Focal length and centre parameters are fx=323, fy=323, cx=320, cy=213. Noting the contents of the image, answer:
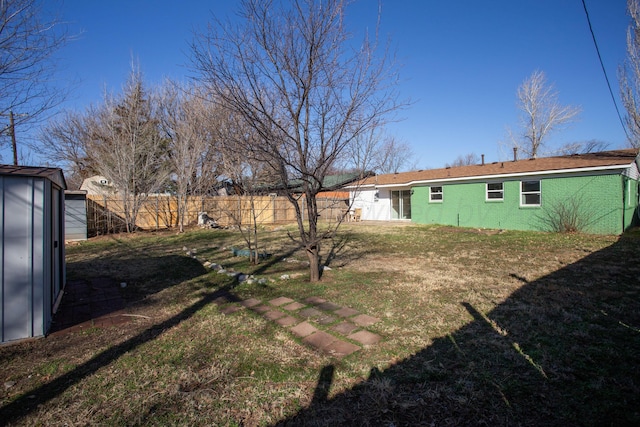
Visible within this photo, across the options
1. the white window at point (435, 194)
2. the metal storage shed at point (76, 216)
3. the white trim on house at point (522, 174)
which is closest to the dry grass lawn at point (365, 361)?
the white trim on house at point (522, 174)

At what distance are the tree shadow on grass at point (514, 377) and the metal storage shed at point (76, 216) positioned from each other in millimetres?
13984

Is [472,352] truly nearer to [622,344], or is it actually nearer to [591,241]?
[622,344]

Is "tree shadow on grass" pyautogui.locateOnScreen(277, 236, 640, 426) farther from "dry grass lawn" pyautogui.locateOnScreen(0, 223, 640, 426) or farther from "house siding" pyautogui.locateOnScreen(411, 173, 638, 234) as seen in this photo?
"house siding" pyautogui.locateOnScreen(411, 173, 638, 234)

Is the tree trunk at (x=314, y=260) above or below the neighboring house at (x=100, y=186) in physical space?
below

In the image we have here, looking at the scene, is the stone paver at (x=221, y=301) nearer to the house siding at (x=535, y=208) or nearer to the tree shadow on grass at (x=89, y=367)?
the tree shadow on grass at (x=89, y=367)

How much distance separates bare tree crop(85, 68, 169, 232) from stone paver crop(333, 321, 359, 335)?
47.0ft

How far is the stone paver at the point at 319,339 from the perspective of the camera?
321 centimetres

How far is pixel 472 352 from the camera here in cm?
298

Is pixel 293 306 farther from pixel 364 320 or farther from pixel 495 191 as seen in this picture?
pixel 495 191

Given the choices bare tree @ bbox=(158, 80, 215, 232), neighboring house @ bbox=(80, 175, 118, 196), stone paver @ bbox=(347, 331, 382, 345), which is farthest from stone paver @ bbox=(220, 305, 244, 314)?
neighboring house @ bbox=(80, 175, 118, 196)

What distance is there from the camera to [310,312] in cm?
413

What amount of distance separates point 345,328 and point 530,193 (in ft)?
41.9

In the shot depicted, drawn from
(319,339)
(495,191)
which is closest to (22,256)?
(319,339)

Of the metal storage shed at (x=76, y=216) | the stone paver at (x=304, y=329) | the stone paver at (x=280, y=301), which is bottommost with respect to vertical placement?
the stone paver at (x=304, y=329)
